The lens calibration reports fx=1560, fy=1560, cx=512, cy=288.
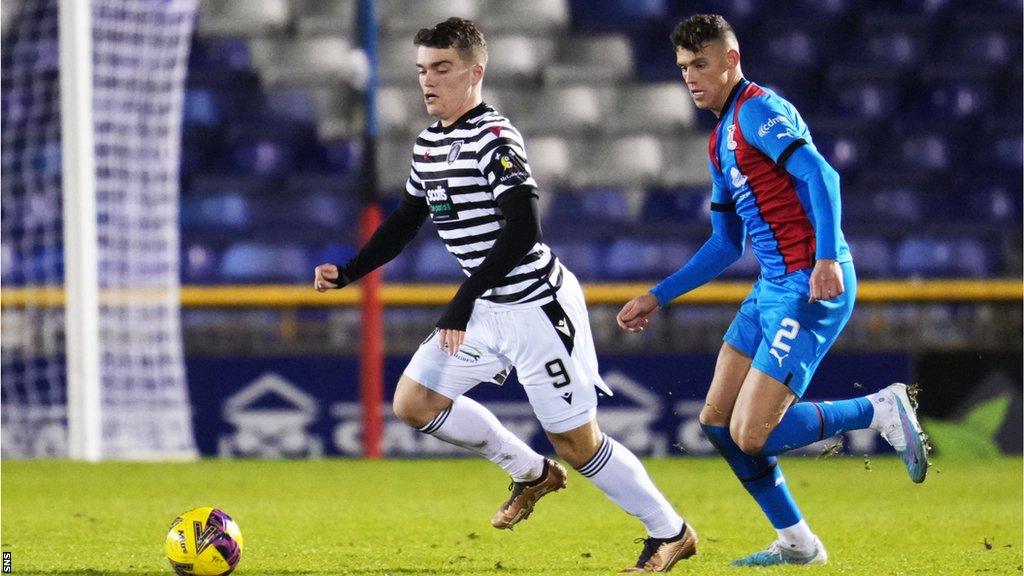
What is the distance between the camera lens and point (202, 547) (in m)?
4.54

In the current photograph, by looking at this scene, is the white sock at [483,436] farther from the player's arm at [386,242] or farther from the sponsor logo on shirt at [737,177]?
the sponsor logo on shirt at [737,177]

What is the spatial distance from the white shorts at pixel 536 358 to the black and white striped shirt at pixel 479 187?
5cm

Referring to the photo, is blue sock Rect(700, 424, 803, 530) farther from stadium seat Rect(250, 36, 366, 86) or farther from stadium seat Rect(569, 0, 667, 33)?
stadium seat Rect(569, 0, 667, 33)

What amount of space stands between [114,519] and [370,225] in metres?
3.01

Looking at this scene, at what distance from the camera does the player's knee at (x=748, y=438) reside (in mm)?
4668

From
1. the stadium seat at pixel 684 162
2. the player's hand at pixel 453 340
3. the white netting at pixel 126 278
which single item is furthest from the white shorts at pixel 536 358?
the stadium seat at pixel 684 162

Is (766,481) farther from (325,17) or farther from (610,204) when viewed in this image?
(325,17)

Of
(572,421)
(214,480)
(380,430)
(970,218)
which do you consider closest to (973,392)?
(970,218)

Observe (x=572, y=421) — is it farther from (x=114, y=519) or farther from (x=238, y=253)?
(x=238, y=253)

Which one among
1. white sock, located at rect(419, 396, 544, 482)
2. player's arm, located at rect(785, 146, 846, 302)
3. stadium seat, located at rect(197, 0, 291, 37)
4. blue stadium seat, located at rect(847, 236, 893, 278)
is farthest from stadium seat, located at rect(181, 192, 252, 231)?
player's arm, located at rect(785, 146, 846, 302)

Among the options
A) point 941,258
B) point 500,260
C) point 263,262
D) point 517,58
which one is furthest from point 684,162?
point 500,260

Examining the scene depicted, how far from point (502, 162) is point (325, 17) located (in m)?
8.66

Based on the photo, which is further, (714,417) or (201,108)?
(201,108)

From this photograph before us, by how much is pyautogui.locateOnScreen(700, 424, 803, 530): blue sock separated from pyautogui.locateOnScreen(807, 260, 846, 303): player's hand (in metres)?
0.70
